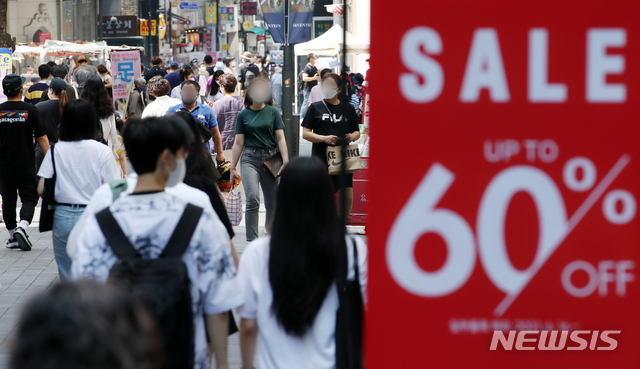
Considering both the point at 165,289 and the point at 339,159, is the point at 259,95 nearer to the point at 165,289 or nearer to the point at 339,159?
the point at 339,159

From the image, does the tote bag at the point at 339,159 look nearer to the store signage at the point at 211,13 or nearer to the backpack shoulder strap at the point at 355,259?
the backpack shoulder strap at the point at 355,259

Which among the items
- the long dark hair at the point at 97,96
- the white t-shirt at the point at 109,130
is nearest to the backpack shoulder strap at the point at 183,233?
the long dark hair at the point at 97,96

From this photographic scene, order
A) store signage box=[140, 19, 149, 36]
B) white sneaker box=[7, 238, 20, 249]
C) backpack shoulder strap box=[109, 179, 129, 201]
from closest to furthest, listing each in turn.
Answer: backpack shoulder strap box=[109, 179, 129, 201] < white sneaker box=[7, 238, 20, 249] < store signage box=[140, 19, 149, 36]

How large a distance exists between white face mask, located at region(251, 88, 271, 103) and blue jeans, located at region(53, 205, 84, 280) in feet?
8.98

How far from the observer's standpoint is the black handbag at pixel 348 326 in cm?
263

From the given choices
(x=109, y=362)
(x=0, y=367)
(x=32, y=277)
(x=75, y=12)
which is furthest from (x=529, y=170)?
(x=75, y=12)

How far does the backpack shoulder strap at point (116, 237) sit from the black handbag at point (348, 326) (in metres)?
0.69

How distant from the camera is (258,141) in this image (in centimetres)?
766

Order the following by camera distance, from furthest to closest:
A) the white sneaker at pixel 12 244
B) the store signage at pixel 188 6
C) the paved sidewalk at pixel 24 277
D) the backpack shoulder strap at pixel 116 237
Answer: the store signage at pixel 188 6, the white sneaker at pixel 12 244, the paved sidewalk at pixel 24 277, the backpack shoulder strap at pixel 116 237

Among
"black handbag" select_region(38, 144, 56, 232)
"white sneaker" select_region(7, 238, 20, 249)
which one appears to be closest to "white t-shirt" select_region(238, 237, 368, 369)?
"black handbag" select_region(38, 144, 56, 232)

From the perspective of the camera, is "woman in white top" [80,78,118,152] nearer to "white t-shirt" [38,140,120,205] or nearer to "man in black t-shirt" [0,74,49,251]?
"man in black t-shirt" [0,74,49,251]

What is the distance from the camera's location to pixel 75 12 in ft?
166

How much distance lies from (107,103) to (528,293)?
705cm

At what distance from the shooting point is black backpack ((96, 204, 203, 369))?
2449 mm
